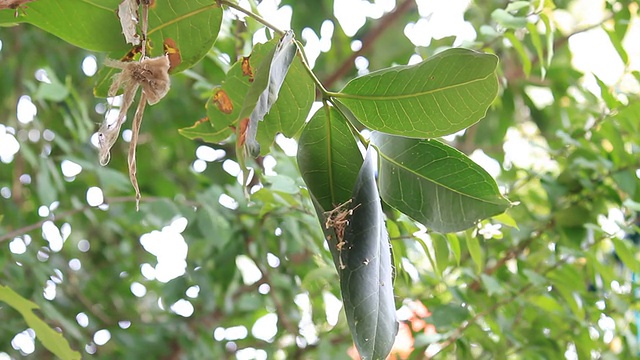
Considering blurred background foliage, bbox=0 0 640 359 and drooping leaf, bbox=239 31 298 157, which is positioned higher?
drooping leaf, bbox=239 31 298 157

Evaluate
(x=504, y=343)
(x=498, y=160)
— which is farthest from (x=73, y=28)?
(x=498, y=160)

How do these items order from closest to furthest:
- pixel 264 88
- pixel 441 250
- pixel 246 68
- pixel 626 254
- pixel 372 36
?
1. pixel 264 88
2. pixel 246 68
3. pixel 441 250
4. pixel 626 254
5. pixel 372 36

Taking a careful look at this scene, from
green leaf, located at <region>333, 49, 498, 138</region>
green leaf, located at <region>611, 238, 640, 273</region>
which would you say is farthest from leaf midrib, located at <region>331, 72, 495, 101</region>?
green leaf, located at <region>611, 238, 640, 273</region>

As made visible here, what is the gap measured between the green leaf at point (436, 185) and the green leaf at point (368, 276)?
1.7 inches

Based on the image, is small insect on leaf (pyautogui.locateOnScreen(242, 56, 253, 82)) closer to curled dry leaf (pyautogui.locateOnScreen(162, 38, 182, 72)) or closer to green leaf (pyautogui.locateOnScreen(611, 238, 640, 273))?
curled dry leaf (pyautogui.locateOnScreen(162, 38, 182, 72))

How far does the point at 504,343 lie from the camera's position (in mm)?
869

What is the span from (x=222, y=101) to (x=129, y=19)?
0.09 metres

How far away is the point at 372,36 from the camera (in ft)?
3.71

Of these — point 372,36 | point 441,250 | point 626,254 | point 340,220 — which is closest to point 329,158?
point 340,220

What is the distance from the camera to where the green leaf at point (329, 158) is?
39cm

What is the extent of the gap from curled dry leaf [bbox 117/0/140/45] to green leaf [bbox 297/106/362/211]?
0.10 meters

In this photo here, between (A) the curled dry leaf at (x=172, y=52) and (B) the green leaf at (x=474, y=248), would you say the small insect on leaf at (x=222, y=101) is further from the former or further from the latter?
(B) the green leaf at (x=474, y=248)

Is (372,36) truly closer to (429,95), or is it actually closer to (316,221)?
(316,221)

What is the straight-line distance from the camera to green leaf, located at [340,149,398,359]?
0.35m
